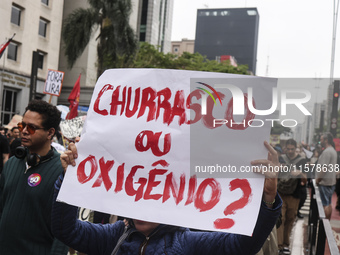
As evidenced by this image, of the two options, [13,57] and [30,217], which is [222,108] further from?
[13,57]

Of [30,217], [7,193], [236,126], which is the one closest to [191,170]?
[236,126]

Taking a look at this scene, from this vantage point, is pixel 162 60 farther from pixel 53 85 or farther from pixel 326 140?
pixel 326 140

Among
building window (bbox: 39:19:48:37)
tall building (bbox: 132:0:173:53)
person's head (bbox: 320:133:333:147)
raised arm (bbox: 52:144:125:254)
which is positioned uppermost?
tall building (bbox: 132:0:173:53)

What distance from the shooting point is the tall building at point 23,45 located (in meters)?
27.3

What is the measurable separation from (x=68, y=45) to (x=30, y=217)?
20.6m

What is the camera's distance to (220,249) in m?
2.12

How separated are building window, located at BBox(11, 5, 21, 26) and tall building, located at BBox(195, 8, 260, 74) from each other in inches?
4558

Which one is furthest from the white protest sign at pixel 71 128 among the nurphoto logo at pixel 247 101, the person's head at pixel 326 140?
the nurphoto logo at pixel 247 101

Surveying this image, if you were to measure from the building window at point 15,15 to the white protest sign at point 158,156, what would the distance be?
27.9 meters

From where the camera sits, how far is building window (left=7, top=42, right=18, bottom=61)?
27766 millimetres

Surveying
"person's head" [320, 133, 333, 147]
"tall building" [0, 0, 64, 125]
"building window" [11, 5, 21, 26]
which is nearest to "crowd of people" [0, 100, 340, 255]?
"person's head" [320, 133, 333, 147]

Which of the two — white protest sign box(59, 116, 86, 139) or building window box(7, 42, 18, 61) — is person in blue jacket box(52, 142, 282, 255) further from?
building window box(7, 42, 18, 61)

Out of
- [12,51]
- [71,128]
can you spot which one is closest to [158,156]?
[71,128]

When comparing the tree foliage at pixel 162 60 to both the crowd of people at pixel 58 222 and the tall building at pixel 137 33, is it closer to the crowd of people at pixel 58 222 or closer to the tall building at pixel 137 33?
the tall building at pixel 137 33
